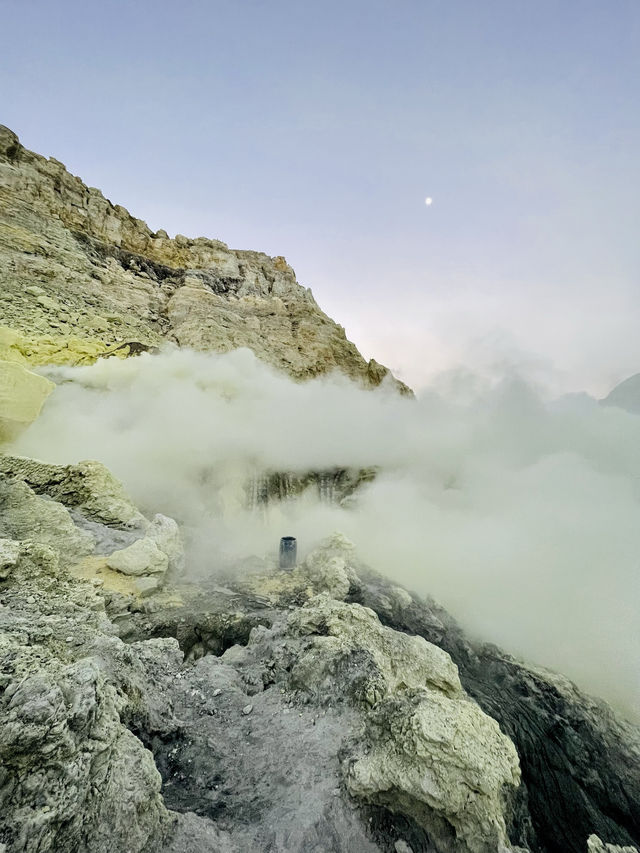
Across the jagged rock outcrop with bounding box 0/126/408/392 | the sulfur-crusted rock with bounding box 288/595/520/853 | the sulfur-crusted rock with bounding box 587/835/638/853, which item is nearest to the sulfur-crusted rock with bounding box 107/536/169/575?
the sulfur-crusted rock with bounding box 288/595/520/853

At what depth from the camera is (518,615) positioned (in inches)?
314

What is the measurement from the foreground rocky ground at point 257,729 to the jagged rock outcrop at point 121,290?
403 inches

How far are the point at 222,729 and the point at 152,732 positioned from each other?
0.74 m

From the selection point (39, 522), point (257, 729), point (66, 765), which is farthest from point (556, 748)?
point (39, 522)

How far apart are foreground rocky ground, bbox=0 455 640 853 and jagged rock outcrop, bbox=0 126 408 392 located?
10.2 m

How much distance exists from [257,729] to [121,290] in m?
21.1

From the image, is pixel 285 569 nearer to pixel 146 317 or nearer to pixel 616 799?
pixel 616 799

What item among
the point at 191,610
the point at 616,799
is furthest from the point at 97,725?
the point at 616,799

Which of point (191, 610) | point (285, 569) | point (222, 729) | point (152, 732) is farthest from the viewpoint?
point (285, 569)

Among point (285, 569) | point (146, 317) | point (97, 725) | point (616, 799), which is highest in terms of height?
Answer: point (146, 317)

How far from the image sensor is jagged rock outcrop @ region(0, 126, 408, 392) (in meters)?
13.5

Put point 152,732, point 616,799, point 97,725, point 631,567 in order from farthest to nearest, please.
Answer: point 631,567
point 616,799
point 152,732
point 97,725

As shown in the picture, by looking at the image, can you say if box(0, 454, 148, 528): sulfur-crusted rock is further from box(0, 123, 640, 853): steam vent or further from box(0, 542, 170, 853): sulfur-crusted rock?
box(0, 542, 170, 853): sulfur-crusted rock

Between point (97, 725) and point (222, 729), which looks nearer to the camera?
point (97, 725)
